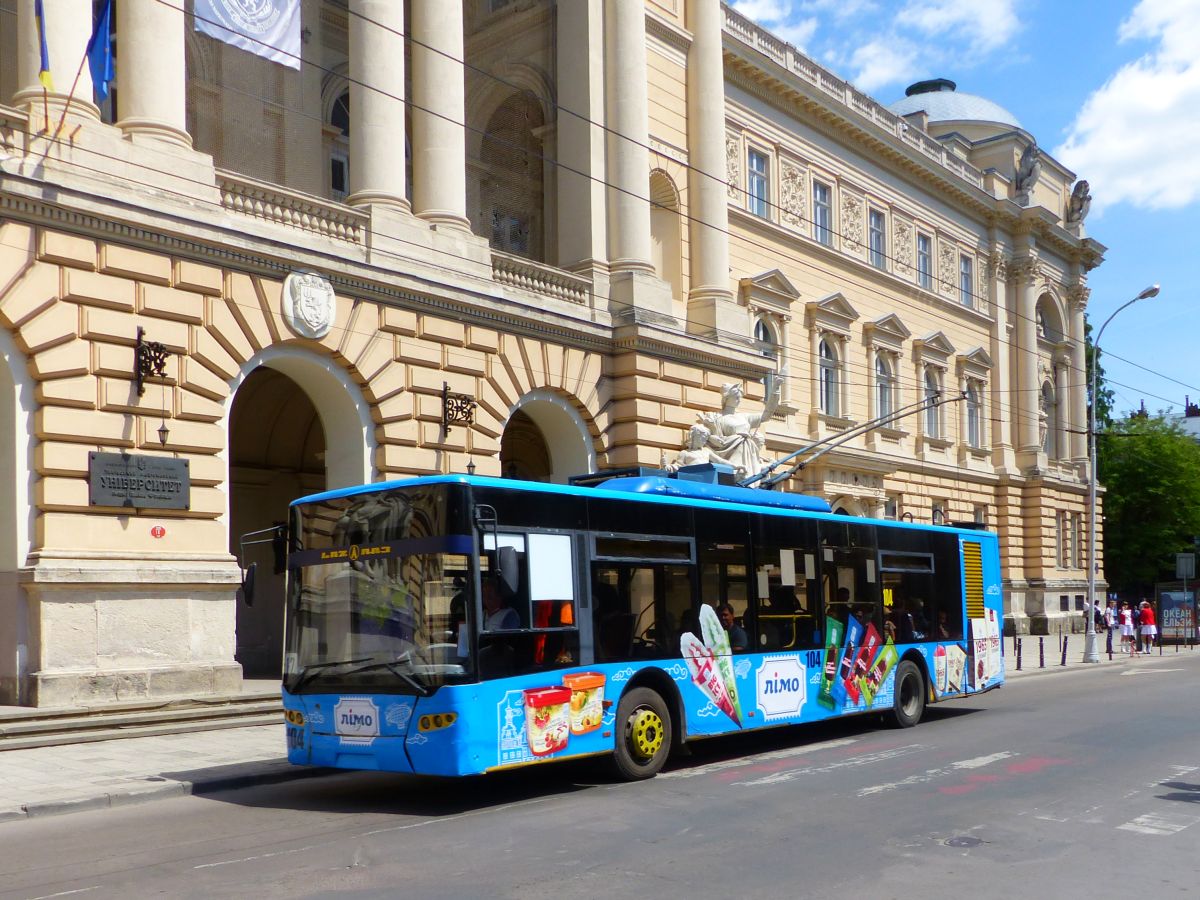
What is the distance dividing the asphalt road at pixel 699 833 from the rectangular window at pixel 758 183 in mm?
23144

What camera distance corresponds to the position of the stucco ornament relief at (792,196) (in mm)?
37469

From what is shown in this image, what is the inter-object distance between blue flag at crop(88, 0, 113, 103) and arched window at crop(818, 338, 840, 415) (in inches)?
1007

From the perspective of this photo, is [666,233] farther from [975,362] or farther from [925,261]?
[975,362]

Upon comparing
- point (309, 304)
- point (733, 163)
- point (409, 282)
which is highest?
point (733, 163)

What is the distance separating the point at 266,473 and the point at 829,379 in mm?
19451

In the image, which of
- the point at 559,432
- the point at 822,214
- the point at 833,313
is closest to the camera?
the point at 559,432

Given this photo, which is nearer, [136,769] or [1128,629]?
[136,769]

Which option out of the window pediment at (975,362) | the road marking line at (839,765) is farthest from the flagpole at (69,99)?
the window pediment at (975,362)

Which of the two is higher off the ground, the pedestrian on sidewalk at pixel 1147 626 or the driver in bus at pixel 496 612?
the driver in bus at pixel 496 612

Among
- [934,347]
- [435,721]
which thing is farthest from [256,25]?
[934,347]

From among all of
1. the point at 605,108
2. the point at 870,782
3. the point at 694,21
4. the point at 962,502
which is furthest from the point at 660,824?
the point at 962,502

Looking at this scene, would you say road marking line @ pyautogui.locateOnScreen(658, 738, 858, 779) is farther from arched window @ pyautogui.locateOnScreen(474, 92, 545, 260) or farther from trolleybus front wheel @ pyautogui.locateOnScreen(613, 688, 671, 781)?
arched window @ pyautogui.locateOnScreen(474, 92, 545, 260)

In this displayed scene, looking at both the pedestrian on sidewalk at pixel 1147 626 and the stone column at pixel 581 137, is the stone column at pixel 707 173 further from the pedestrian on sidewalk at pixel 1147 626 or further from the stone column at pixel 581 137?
the pedestrian on sidewalk at pixel 1147 626

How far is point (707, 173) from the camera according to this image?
30.4 m
